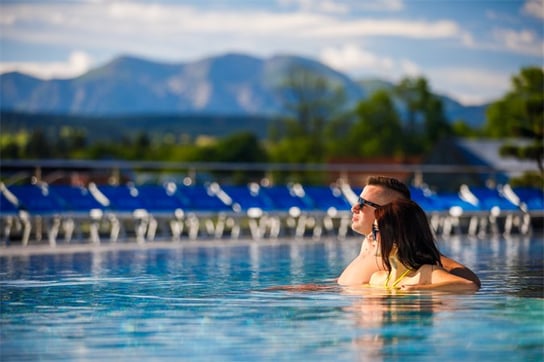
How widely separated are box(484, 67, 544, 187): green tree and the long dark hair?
14.0 m

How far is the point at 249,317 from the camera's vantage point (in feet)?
12.4

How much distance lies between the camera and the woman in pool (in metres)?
4.11

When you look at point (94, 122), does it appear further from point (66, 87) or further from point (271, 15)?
point (271, 15)

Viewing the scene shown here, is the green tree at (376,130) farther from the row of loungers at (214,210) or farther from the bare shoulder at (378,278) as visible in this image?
the bare shoulder at (378,278)

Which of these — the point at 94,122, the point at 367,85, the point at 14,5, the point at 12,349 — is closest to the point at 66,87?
the point at 94,122

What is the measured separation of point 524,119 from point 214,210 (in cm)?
2791

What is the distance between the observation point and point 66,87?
346 ft

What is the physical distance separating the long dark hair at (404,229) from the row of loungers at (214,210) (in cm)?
580

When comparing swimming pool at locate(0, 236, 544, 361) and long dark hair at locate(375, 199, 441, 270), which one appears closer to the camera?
swimming pool at locate(0, 236, 544, 361)

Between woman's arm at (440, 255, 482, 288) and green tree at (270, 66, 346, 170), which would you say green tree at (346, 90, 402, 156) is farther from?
woman's arm at (440, 255, 482, 288)

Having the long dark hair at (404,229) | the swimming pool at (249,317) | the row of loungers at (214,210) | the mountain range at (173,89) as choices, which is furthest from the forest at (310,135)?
the long dark hair at (404,229)

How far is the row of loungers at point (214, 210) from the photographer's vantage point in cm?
1035

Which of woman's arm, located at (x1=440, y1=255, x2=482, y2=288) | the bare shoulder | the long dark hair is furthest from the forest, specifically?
the long dark hair

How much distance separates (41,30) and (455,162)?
102 ft
